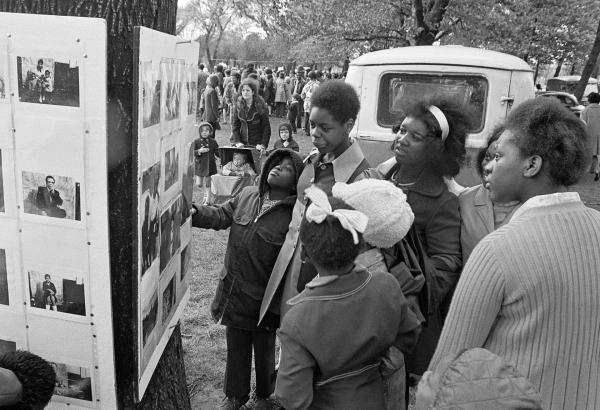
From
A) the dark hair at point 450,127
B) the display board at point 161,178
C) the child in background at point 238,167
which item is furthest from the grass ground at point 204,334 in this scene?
the display board at point 161,178

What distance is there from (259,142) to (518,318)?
7.84 meters

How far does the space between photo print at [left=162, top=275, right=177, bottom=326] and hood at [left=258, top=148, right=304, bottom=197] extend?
2.35 ft

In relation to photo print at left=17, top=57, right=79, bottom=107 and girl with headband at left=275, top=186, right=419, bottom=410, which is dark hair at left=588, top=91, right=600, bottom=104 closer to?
girl with headband at left=275, top=186, right=419, bottom=410

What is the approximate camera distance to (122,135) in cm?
201

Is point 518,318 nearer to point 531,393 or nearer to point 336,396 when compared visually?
point 531,393

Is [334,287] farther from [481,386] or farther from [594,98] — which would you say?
[594,98]

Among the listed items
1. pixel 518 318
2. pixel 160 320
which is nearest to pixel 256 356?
pixel 160 320

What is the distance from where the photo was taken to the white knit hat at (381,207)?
2.11m

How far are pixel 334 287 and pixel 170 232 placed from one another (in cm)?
77

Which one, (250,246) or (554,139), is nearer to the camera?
(554,139)

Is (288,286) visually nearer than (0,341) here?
No

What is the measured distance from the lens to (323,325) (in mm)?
1942

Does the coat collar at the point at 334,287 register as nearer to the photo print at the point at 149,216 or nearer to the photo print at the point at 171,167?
the photo print at the point at 149,216

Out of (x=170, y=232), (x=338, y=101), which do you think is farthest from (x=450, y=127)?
(x=170, y=232)
